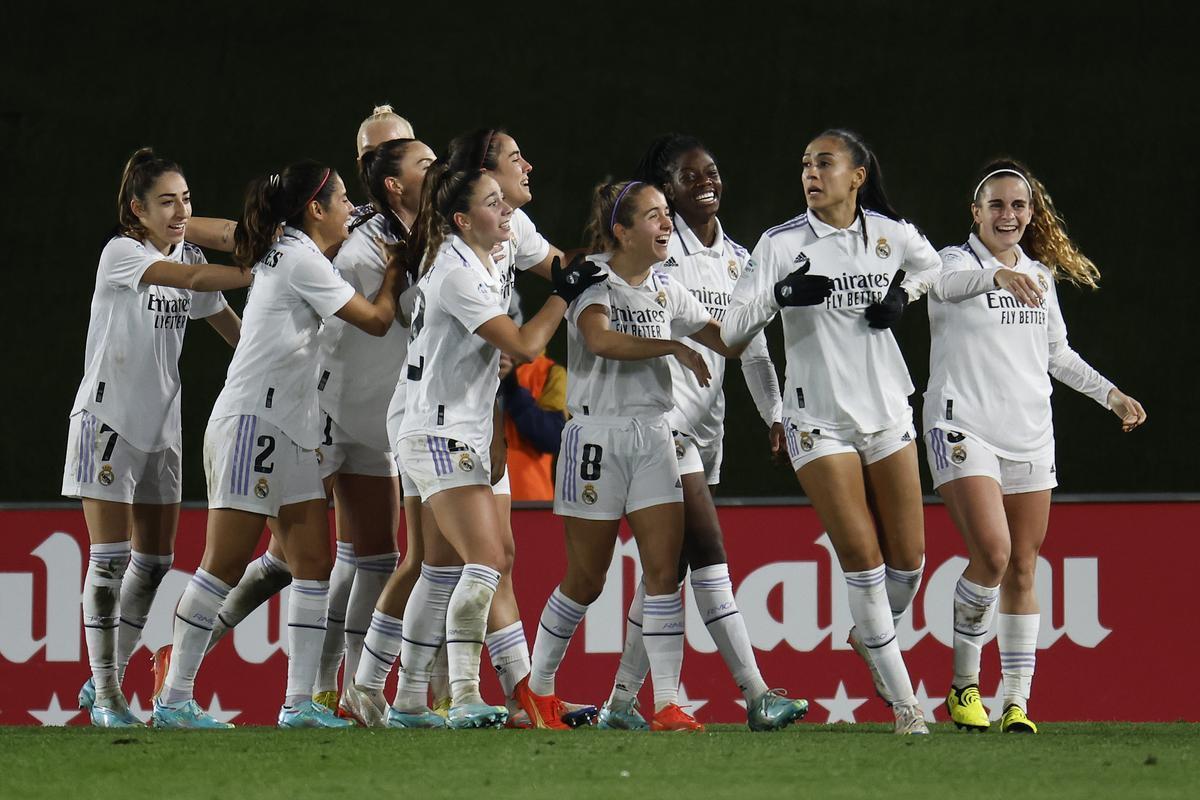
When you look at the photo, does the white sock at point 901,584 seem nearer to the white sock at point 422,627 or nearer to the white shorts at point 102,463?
the white sock at point 422,627

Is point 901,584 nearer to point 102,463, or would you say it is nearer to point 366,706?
point 366,706

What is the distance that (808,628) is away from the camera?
22.9 ft

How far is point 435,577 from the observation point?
17.4 feet

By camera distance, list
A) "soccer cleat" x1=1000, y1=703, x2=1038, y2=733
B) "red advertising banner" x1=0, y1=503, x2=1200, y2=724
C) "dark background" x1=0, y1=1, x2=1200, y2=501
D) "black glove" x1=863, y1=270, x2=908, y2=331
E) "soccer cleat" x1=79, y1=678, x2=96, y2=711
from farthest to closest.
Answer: "dark background" x1=0, y1=1, x2=1200, y2=501 → "red advertising banner" x1=0, y1=503, x2=1200, y2=724 → "soccer cleat" x1=79, y1=678, x2=96, y2=711 → "soccer cleat" x1=1000, y1=703, x2=1038, y2=733 → "black glove" x1=863, y1=270, x2=908, y2=331

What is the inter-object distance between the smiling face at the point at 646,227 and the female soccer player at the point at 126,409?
1.36 metres

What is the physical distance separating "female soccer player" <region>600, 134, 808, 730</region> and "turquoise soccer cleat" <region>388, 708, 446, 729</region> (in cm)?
57

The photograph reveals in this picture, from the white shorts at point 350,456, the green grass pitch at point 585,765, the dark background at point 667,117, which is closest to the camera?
the green grass pitch at point 585,765

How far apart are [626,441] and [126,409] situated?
163 cm

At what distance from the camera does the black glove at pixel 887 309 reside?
5.08 metres

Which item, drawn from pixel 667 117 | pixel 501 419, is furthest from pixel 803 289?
pixel 667 117

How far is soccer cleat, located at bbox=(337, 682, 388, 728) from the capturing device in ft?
18.0

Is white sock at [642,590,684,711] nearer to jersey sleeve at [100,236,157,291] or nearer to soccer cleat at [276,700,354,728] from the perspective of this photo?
soccer cleat at [276,700,354,728]

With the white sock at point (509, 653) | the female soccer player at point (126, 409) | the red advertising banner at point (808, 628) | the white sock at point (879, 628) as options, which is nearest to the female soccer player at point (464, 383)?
the white sock at point (509, 653)

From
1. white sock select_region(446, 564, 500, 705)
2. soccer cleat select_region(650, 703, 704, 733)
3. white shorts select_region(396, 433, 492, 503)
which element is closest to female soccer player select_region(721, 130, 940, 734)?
soccer cleat select_region(650, 703, 704, 733)
